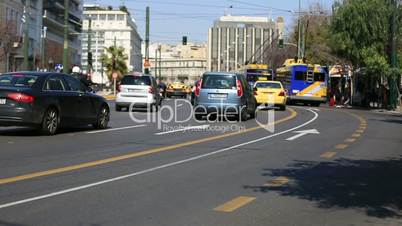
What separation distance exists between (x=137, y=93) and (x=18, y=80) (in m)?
13.8

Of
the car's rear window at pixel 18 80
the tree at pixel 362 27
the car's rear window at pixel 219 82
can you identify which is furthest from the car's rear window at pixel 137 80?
the tree at pixel 362 27

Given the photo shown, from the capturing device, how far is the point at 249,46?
5167 inches

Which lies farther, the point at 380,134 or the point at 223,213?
the point at 380,134

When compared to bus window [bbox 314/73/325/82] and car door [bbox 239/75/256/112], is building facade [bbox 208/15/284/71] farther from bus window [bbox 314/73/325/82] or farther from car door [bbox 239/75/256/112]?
car door [bbox 239/75/256/112]

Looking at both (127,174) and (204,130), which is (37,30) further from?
(127,174)

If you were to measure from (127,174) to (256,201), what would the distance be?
2689 millimetres

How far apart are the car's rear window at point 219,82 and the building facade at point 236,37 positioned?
313ft

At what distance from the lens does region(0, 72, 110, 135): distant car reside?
51.4 ft

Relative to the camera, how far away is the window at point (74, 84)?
17453 mm

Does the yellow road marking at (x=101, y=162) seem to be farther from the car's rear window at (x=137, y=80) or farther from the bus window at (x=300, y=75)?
the bus window at (x=300, y=75)

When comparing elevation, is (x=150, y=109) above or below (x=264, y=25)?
below

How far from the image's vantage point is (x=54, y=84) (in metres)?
16.7

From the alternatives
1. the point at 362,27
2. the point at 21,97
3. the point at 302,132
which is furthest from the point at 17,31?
the point at 21,97

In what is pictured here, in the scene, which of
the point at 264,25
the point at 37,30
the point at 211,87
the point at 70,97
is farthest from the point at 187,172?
the point at 264,25
